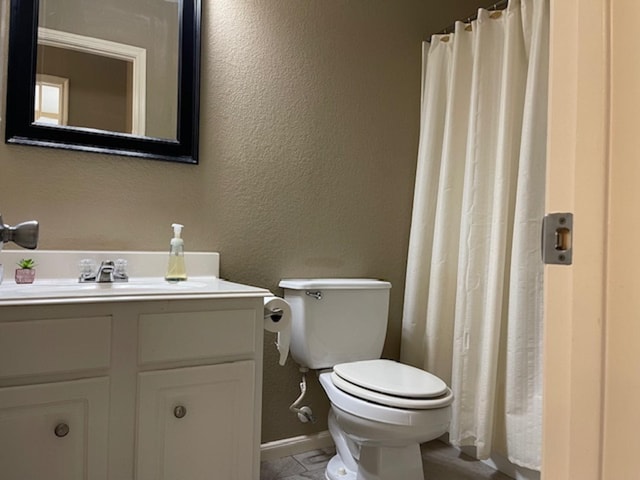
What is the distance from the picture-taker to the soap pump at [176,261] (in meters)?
1.54

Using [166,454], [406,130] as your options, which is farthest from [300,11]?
[166,454]

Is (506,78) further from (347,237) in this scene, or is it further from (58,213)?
(58,213)

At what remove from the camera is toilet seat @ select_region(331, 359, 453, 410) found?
54.8 inches

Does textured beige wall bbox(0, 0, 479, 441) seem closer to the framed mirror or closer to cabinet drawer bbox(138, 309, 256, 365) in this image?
the framed mirror

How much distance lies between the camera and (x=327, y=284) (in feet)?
5.82

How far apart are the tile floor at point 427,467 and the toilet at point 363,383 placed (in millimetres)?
102

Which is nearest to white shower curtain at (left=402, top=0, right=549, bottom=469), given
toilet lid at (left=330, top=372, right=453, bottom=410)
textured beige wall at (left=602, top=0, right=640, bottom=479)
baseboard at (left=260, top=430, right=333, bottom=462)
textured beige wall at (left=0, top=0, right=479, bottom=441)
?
textured beige wall at (left=0, top=0, right=479, bottom=441)

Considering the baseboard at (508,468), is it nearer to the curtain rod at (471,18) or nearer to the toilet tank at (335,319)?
the toilet tank at (335,319)

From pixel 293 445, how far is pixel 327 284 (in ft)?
2.35

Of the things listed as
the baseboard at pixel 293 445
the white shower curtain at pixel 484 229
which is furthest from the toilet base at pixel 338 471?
the white shower curtain at pixel 484 229

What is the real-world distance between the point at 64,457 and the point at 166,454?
9.1 inches

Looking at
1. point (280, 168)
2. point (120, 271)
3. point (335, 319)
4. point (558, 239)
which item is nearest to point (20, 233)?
point (120, 271)

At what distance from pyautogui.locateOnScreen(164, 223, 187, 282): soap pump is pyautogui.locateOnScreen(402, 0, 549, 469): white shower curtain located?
3.42 ft

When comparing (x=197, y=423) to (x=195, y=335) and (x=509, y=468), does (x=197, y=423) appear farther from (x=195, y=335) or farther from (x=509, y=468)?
(x=509, y=468)
